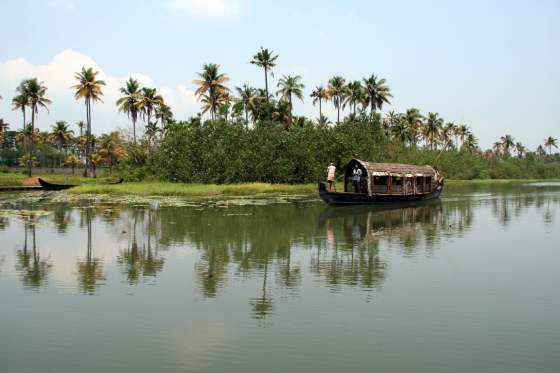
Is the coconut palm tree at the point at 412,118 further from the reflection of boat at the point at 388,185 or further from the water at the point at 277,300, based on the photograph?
the water at the point at 277,300

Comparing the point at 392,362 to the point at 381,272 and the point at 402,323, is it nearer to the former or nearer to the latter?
the point at 402,323

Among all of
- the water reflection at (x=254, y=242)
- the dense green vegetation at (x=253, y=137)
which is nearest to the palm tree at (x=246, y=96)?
the dense green vegetation at (x=253, y=137)

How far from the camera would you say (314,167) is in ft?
159

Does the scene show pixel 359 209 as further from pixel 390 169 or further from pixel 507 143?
pixel 507 143

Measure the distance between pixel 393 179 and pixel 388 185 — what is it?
135 inches

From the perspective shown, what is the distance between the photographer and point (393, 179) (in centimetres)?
3606

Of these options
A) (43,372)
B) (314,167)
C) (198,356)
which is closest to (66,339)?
(43,372)

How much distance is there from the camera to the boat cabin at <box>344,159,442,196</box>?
31.6 m

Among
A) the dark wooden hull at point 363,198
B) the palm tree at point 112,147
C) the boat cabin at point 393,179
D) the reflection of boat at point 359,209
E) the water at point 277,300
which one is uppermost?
the palm tree at point 112,147

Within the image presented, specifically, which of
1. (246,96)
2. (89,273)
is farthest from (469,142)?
(89,273)

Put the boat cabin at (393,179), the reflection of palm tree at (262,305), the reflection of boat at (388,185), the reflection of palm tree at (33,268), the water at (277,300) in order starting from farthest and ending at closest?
the boat cabin at (393,179)
the reflection of boat at (388,185)
the reflection of palm tree at (33,268)
the reflection of palm tree at (262,305)
the water at (277,300)

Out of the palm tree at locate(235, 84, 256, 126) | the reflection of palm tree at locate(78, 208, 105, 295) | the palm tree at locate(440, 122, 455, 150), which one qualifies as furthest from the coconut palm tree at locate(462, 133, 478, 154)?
the reflection of palm tree at locate(78, 208, 105, 295)

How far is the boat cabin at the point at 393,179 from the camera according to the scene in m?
31.6

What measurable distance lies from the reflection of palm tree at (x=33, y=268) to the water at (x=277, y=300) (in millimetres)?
57
